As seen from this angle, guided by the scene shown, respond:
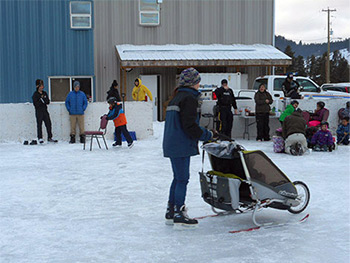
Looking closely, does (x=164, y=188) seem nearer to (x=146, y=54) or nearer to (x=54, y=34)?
(x=146, y=54)

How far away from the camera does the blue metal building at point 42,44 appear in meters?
22.1

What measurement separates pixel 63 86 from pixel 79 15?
298 centimetres

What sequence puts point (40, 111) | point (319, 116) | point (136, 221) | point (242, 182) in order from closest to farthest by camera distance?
point (242, 182) → point (136, 221) → point (319, 116) → point (40, 111)

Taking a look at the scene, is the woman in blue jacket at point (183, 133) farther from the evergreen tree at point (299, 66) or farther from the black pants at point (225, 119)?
the evergreen tree at point (299, 66)

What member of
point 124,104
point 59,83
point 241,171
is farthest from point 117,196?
point 59,83

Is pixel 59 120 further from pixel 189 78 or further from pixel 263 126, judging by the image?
pixel 189 78

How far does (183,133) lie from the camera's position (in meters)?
5.52

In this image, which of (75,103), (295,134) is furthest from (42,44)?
(295,134)

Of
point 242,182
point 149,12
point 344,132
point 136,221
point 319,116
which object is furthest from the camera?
point 149,12

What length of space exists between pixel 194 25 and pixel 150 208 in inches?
693

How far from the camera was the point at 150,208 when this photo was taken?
673 cm

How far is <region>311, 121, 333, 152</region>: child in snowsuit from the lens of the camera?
12.6m

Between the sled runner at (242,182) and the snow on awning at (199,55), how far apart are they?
15.2 m

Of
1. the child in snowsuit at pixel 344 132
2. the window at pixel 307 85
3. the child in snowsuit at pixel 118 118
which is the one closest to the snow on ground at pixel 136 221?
the child in snowsuit at pixel 118 118
